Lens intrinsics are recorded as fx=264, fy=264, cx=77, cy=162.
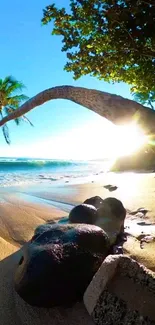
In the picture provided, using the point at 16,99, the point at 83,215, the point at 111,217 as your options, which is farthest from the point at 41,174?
the point at 83,215

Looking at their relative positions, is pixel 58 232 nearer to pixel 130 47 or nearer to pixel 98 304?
pixel 98 304

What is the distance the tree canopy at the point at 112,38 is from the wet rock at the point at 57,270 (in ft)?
13.6

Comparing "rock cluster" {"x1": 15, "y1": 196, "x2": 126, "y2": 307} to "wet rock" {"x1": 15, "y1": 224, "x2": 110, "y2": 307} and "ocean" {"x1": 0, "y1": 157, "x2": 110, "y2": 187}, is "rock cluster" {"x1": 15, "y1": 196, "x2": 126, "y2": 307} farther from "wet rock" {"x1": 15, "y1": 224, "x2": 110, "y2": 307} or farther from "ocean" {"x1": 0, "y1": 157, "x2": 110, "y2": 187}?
"ocean" {"x1": 0, "y1": 157, "x2": 110, "y2": 187}

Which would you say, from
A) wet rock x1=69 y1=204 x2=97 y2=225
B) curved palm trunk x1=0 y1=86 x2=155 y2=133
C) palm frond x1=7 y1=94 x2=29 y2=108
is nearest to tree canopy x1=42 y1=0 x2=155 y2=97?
curved palm trunk x1=0 y1=86 x2=155 y2=133

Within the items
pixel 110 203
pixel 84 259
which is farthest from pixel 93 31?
pixel 84 259

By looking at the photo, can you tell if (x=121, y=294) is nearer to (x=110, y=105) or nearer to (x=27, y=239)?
(x=110, y=105)

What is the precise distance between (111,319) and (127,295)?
28cm

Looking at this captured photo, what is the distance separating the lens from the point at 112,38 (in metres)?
5.62

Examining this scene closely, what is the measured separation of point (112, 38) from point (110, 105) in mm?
2703

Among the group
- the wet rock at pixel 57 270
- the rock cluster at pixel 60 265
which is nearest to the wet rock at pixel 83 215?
the rock cluster at pixel 60 265

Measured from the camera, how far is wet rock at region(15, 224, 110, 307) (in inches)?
120

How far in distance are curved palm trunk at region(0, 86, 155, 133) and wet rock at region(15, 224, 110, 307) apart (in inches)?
67.8

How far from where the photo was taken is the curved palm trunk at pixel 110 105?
329 cm

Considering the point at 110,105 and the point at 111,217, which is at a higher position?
the point at 110,105
